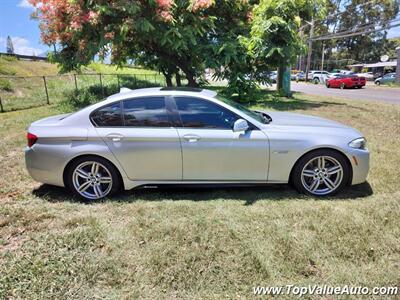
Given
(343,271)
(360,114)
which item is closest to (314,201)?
(343,271)

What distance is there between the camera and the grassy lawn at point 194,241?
2748mm

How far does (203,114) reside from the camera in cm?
423

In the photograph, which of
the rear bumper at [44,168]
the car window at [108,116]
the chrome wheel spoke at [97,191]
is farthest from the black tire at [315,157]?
the rear bumper at [44,168]

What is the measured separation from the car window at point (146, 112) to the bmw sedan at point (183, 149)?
1 centimetres

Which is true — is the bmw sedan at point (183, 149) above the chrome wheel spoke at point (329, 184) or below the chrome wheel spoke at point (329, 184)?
above

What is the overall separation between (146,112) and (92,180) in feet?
3.78

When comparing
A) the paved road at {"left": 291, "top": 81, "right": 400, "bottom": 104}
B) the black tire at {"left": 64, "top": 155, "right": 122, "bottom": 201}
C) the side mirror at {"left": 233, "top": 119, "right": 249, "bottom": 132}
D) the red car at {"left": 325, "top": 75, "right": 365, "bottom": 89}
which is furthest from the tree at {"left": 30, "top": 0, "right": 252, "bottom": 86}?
the red car at {"left": 325, "top": 75, "right": 365, "bottom": 89}

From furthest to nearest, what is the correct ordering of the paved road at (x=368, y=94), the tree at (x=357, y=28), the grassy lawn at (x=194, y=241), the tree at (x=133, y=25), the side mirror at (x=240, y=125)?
the tree at (x=357, y=28) → the paved road at (x=368, y=94) → the tree at (x=133, y=25) → the side mirror at (x=240, y=125) → the grassy lawn at (x=194, y=241)

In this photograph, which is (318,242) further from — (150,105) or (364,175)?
(150,105)

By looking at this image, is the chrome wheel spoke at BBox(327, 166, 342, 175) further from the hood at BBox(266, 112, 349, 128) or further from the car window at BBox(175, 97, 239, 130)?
the car window at BBox(175, 97, 239, 130)

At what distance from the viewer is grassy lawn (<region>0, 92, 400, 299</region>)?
2748 mm

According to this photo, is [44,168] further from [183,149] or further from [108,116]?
[183,149]

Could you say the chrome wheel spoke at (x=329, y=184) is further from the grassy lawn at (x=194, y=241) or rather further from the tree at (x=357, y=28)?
the tree at (x=357, y=28)

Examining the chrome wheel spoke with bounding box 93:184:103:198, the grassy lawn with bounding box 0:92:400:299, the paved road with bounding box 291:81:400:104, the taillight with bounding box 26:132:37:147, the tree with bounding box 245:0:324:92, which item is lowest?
the paved road with bounding box 291:81:400:104
